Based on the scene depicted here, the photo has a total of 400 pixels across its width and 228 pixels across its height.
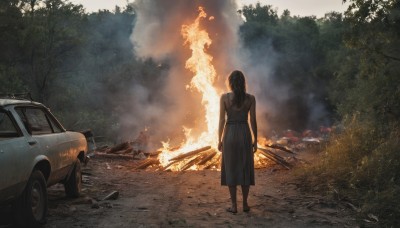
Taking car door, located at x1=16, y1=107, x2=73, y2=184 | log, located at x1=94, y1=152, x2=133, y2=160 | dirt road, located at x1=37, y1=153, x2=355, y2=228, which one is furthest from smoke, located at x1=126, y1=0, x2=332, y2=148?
car door, located at x1=16, y1=107, x2=73, y2=184

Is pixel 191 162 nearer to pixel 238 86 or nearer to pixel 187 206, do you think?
pixel 187 206

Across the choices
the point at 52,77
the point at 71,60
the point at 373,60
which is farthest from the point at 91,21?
the point at 373,60

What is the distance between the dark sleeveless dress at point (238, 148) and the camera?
6.27 metres

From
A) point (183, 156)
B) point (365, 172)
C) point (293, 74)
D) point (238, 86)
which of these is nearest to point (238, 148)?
point (238, 86)

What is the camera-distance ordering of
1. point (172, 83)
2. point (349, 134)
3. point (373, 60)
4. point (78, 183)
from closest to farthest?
point (78, 183) < point (349, 134) < point (373, 60) < point (172, 83)

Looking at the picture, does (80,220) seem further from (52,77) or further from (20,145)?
(52,77)

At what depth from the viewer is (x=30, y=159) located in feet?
17.6

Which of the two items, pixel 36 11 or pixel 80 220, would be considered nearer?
pixel 80 220

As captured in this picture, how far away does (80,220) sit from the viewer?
6.15m

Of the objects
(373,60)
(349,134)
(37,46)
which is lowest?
(349,134)

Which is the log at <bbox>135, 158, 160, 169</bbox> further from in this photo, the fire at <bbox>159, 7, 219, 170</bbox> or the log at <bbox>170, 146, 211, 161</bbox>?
the fire at <bbox>159, 7, 219, 170</bbox>

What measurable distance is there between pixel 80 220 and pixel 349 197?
4611 mm

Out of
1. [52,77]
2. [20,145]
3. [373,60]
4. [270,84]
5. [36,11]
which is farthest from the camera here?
[270,84]

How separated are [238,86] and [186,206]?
94.0 inches
